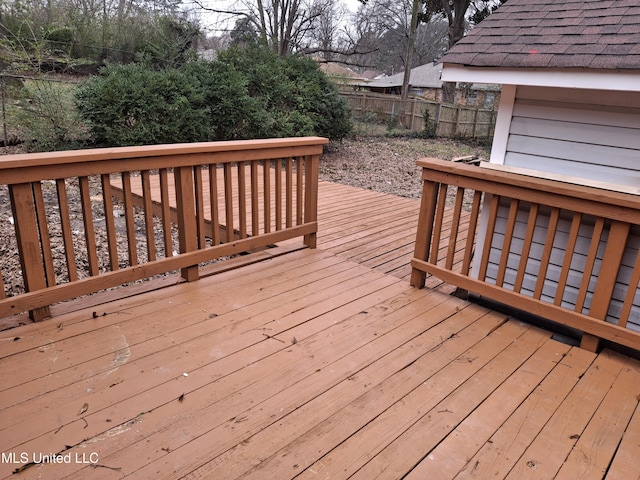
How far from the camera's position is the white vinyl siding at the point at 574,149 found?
2783 millimetres

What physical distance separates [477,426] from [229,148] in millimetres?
2165

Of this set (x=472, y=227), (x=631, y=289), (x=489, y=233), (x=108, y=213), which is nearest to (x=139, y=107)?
(x=108, y=213)

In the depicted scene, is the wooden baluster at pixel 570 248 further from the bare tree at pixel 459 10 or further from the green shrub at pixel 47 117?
the bare tree at pixel 459 10

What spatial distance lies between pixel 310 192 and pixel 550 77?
186cm

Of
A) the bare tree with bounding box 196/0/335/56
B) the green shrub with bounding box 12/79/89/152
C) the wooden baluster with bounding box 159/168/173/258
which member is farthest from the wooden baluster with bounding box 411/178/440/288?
the bare tree with bounding box 196/0/335/56

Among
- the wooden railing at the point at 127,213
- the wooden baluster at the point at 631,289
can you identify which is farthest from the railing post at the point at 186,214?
the wooden baluster at the point at 631,289

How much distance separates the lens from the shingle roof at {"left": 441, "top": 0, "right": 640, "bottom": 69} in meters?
2.53

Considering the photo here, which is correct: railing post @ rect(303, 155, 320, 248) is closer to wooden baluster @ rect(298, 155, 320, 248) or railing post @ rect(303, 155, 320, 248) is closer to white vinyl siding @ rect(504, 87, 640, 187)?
wooden baluster @ rect(298, 155, 320, 248)

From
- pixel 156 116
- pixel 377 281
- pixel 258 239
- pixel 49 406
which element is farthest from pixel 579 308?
pixel 156 116

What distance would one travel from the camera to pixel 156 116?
23.3 ft

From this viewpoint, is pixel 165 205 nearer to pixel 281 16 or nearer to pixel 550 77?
pixel 550 77

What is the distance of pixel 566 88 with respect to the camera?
2.89 metres

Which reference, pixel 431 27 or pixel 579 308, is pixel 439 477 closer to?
pixel 579 308

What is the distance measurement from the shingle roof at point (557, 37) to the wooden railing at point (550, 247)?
0.67 metres
